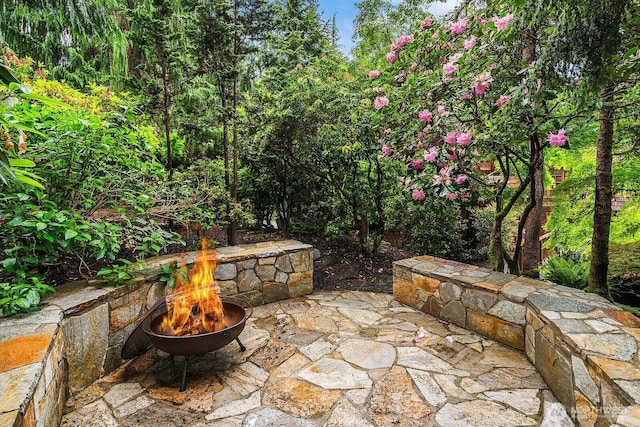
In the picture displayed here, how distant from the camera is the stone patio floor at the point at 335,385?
1.74 meters

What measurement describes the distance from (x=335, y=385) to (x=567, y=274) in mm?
2452

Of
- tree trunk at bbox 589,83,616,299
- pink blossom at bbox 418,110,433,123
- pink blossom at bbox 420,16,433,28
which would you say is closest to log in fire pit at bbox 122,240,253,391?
pink blossom at bbox 418,110,433,123

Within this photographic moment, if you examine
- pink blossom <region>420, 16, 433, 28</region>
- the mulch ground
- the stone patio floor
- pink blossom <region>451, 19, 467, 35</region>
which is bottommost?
the stone patio floor

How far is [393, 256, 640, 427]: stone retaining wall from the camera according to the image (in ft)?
4.59

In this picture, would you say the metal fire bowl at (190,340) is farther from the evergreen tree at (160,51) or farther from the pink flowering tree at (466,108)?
the evergreen tree at (160,51)

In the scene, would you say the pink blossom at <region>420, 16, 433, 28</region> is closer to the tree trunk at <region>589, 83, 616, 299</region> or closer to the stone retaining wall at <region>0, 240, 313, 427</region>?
the tree trunk at <region>589, 83, 616, 299</region>

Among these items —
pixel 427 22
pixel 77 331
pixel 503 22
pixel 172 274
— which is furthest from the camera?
pixel 427 22

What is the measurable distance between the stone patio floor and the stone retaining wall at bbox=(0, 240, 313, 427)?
0.59 feet

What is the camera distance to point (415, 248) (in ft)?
15.1

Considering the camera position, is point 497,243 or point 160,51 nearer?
point 497,243

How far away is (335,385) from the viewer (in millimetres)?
2023

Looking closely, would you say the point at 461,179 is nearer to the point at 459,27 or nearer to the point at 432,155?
the point at 432,155

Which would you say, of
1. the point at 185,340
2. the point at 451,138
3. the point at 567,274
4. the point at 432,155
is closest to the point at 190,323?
the point at 185,340

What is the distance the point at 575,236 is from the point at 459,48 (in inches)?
90.6
